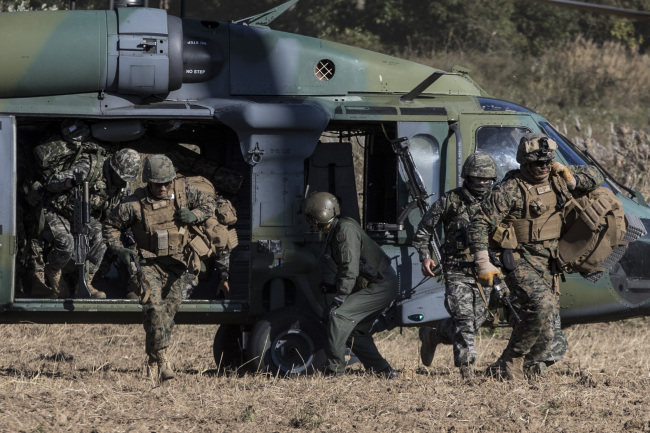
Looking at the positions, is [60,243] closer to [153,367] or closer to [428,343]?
[153,367]

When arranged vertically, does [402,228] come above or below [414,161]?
below

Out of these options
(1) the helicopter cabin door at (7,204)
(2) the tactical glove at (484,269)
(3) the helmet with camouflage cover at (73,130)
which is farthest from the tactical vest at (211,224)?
(2) the tactical glove at (484,269)

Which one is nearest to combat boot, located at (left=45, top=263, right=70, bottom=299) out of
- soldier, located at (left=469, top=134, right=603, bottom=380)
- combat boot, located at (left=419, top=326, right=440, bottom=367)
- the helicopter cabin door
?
the helicopter cabin door

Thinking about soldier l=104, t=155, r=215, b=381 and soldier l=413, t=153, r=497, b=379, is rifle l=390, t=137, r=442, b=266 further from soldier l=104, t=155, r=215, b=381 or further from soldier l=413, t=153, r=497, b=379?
soldier l=104, t=155, r=215, b=381

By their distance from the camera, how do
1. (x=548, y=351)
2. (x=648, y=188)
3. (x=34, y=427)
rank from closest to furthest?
1. (x=34, y=427)
2. (x=548, y=351)
3. (x=648, y=188)

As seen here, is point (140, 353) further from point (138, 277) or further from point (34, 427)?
point (34, 427)

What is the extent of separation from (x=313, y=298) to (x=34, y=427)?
292 cm

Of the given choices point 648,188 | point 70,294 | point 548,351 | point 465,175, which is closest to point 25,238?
point 70,294

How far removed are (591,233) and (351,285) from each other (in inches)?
71.6

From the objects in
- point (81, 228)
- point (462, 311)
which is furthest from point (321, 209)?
point (81, 228)

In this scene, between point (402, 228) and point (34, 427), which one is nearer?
point (34, 427)

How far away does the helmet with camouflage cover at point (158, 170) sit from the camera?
8227mm

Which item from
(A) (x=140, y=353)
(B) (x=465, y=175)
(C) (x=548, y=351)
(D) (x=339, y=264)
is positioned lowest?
(A) (x=140, y=353)

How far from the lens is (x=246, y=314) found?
348 inches
